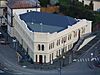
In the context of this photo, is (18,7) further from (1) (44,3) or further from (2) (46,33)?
(1) (44,3)

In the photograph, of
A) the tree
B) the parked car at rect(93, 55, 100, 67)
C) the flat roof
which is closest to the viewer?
the parked car at rect(93, 55, 100, 67)

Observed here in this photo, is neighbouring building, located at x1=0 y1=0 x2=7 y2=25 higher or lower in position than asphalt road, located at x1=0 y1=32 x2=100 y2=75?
higher

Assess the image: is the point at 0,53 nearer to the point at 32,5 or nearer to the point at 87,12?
the point at 32,5

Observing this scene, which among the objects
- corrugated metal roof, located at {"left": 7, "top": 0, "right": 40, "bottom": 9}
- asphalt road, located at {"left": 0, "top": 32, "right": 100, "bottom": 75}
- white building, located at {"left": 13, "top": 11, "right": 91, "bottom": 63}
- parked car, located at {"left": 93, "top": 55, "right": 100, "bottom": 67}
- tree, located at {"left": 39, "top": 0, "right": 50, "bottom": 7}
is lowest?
asphalt road, located at {"left": 0, "top": 32, "right": 100, "bottom": 75}

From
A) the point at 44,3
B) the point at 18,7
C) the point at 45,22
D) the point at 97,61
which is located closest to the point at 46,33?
the point at 45,22


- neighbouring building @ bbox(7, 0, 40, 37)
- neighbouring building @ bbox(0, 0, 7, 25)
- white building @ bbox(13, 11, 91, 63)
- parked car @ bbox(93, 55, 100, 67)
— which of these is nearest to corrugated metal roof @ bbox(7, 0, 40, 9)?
neighbouring building @ bbox(7, 0, 40, 37)

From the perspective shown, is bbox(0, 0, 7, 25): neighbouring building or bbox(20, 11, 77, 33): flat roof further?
bbox(0, 0, 7, 25): neighbouring building

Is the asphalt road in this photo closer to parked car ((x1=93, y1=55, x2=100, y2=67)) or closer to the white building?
parked car ((x1=93, y1=55, x2=100, y2=67))

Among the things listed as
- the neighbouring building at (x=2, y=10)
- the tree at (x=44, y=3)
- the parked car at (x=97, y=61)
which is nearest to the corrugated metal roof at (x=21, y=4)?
the neighbouring building at (x=2, y=10)
